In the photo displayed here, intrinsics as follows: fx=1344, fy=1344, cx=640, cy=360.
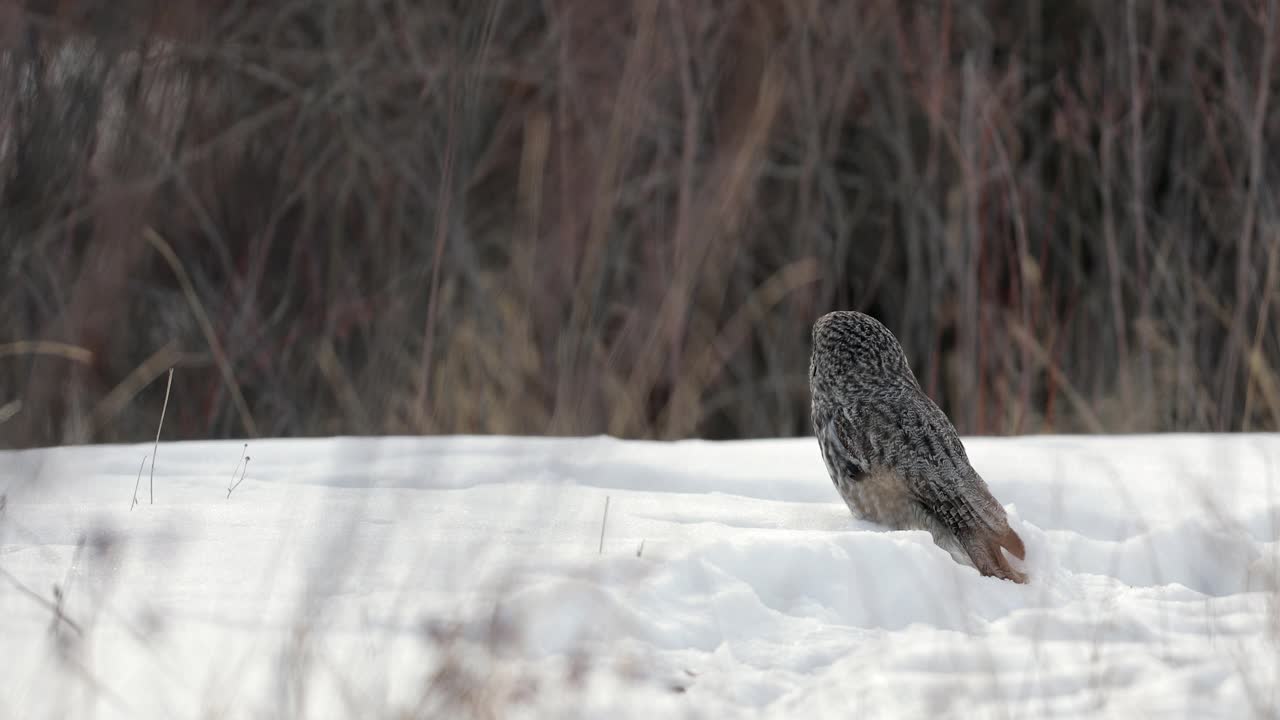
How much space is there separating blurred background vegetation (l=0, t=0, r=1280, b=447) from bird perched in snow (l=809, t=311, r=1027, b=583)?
1291mm

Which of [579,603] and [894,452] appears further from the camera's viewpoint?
[894,452]

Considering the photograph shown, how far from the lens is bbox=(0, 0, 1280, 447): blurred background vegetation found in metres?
5.38

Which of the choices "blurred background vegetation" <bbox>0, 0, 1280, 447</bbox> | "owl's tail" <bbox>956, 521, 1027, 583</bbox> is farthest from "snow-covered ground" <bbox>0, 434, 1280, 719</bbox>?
"blurred background vegetation" <bbox>0, 0, 1280, 447</bbox>

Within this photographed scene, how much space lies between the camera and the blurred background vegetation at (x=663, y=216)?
17.6 feet

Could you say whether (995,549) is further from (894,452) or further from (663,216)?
(663,216)

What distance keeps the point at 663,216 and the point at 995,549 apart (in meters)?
3.33

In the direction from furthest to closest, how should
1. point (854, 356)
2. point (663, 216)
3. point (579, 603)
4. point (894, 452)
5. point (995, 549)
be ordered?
1. point (663, 216)
2. point (854, 356)
3. point (894, 452)
4. point (995, 549)
5. point (579, 603)

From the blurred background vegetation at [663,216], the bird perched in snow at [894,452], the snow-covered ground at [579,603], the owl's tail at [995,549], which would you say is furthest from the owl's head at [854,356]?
the blurred background vegetation at [663,216]

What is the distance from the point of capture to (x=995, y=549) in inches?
116

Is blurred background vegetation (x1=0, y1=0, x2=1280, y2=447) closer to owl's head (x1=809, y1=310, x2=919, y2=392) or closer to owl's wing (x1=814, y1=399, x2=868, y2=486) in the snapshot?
owl's head (x1=809, y1=310, x2=919, y2=392)

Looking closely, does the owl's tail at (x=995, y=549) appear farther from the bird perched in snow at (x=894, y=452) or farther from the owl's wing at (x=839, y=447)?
the owl's wing at (x=839, y=447)

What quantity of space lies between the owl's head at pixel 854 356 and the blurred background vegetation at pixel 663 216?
1219 millimetres

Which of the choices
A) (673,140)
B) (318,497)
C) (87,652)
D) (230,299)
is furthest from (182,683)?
(673,140)

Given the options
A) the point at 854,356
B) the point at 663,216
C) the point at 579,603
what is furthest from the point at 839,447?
the point at 663,216
